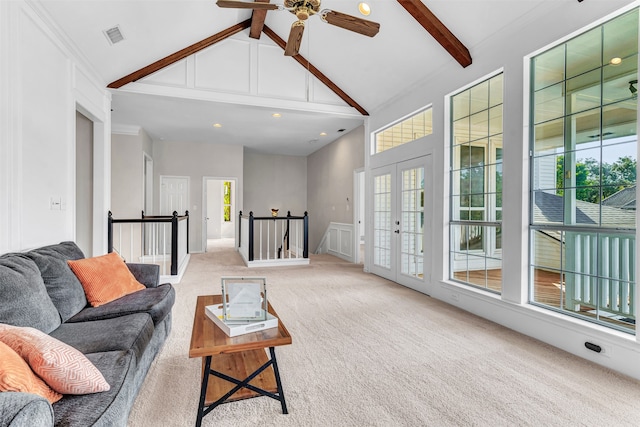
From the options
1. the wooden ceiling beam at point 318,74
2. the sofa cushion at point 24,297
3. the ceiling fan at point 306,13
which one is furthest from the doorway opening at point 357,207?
the sofa cushion at point 24,297

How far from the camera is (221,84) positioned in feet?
17.2

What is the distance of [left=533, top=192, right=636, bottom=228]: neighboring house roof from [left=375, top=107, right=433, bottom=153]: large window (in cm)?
192

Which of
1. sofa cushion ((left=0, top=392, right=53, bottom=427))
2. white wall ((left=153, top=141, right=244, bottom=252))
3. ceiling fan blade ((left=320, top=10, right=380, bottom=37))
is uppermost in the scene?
ceiling fan blade ((left=320, top=10, right=380, bottom=37))

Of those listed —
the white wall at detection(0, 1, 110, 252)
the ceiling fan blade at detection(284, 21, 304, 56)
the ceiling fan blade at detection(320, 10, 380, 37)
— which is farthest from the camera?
the ceiling fan blade at detection(284, 21, 304, 56)

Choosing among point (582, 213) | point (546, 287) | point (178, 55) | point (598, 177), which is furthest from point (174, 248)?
point (598, 177)

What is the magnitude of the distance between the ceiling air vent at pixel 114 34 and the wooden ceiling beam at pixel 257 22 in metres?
1.67

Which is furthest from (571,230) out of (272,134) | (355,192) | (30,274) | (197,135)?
(197,135)

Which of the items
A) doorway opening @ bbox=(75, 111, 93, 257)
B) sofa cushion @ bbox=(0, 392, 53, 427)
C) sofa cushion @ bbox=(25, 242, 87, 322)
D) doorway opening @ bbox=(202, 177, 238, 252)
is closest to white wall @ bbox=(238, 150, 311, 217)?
doorway opening @ bbox=(202, 177, 238, 252)

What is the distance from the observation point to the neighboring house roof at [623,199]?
247 centimetres

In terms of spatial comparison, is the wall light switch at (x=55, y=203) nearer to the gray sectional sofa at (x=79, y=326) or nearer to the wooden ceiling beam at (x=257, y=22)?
the gray sectional sofa at (x=79, y=326)

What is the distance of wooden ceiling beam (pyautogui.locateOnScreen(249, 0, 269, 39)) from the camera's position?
450cm

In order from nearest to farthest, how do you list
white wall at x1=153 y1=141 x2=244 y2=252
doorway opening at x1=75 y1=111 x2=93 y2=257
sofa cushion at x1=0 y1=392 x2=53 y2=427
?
sofa cushion at x1=0 y1=392 x2=53 y2=427
doorway opening at x1=75 y1=111 x2=93 y2=257
white wall at x1=153 y1=141 x2=244 y2=252

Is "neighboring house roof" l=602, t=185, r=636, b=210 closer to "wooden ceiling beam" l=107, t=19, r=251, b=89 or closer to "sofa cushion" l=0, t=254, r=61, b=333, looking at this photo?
"sofa cushion" l=0, t=254, r=61, b=333

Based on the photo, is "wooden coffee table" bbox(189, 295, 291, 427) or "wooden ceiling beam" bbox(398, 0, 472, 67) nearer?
"wooden coffee table" bbox(189, 295, 291, 427)
